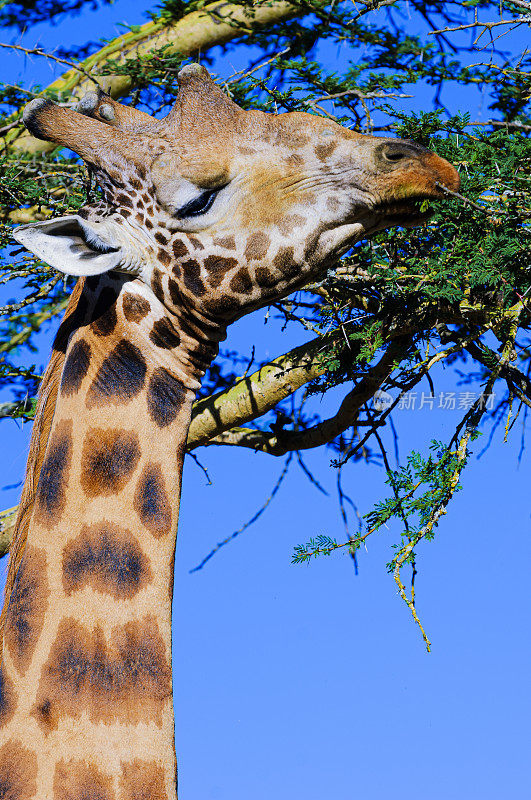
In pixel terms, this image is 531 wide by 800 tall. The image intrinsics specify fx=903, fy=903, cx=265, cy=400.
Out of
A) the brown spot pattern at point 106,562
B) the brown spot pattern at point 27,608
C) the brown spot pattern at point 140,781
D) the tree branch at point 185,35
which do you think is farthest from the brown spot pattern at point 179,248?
the tree branch at point 185,35

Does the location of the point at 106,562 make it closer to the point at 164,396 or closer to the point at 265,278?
the point at 164,396

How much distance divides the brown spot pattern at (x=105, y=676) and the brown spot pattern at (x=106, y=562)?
3.9 inches

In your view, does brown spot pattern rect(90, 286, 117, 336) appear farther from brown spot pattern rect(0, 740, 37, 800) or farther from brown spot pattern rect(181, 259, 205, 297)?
brown spot pattern rect(0, 740, 37, 800)

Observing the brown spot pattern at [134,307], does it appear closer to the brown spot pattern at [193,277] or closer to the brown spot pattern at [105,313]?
the brown spot pattern at [105,313]

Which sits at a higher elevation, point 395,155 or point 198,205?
point 395,155

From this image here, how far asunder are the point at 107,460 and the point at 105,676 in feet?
1.88

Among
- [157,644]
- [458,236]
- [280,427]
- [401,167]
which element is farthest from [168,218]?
[280,427]

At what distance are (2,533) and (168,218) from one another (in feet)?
10.8

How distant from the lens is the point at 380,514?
3.88 m

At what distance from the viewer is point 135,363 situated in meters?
2.61

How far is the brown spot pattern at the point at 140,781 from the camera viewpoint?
227cm

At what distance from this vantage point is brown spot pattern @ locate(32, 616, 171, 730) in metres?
2.31

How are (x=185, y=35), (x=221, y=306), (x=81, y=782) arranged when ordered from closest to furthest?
1. (x=81, y=782)
2. (x=221, y=306)
3. (x=185, y=35)

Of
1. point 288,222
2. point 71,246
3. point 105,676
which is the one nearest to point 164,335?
point 71,246
